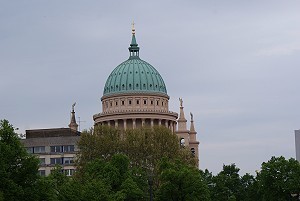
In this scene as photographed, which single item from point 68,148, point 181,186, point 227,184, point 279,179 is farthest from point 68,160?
point 181,186

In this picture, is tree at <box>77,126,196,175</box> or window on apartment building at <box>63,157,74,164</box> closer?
tree at <box>77,126,196,175</box>

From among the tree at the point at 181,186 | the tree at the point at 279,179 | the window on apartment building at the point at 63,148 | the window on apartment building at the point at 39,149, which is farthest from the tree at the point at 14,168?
the window on apartment building at the point at 63,148

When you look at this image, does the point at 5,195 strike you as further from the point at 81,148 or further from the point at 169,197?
the point at 81,148

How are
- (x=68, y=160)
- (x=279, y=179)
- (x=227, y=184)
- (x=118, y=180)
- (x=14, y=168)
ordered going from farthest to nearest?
(x=68, y=160), (x=227, y=184), (x=279, y=179), (x=118, y=180), (x=14, y=168)

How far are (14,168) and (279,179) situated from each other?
42.3 m

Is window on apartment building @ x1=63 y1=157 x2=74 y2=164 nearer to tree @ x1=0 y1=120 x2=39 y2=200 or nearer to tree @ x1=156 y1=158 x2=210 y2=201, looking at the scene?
tree @ x1=156 y1=158 x2=210 y2=201

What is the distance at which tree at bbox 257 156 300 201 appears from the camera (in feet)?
389

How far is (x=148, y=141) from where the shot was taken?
169 meters

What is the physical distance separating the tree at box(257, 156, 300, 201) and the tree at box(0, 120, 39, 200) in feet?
127

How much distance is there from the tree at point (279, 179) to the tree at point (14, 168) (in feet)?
127

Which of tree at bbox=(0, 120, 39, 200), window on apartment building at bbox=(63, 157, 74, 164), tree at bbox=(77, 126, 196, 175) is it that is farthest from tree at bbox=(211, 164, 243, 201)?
window on apartment building at bbox=(63, 157, 74, 164)

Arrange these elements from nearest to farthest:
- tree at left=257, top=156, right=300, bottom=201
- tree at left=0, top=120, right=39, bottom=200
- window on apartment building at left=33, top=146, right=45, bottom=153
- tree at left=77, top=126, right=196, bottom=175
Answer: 1. tree at left=0, top=120, right=39, bottom=200
2. tree at left=257, top=156, right=300, bottom=201
3. tree at left=77, top=126, right=196, bottom=175
4. window on apartment building at left=33, top=146, right=45, bottom=153

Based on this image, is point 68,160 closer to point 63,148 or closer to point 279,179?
point 63,148

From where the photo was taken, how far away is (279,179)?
12006cm
